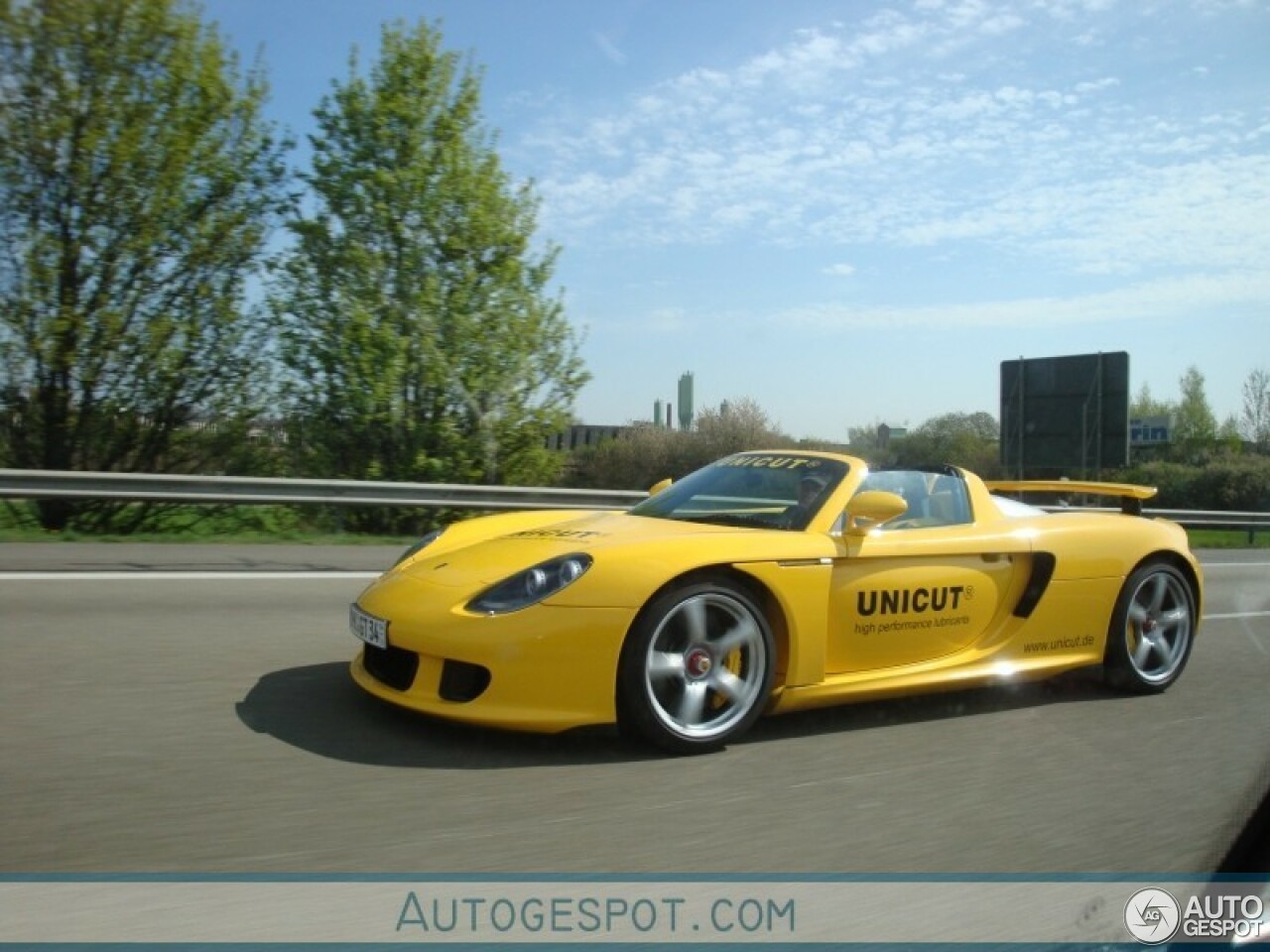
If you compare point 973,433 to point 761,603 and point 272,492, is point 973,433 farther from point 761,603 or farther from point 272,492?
point 761,603

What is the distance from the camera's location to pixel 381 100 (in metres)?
16.0

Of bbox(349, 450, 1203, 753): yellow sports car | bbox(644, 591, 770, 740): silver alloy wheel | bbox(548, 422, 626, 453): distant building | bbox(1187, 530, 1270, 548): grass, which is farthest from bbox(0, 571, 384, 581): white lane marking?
bbox(1187, 530, 1270, 548): grass

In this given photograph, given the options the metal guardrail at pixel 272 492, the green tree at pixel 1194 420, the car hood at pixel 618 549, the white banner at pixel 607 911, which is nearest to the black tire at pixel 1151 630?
the car hood at pixel 618 549

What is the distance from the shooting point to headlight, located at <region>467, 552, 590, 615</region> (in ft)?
13.8

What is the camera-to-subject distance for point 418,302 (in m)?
15.6

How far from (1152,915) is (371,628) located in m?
2.87

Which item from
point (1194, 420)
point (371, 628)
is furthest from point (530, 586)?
point (1194, 420)

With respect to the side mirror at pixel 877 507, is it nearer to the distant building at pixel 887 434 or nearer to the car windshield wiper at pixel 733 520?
the car windshield wiper at pixel 733 520

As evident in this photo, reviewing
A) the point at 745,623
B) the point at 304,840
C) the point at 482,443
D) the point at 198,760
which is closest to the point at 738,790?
the point at 745,623

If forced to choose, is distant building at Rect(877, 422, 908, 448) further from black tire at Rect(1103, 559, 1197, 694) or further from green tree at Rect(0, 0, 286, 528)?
green tree at Rect(0, 0, 286, 528)

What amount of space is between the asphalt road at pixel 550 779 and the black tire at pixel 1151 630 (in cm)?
13

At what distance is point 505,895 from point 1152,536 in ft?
14.3

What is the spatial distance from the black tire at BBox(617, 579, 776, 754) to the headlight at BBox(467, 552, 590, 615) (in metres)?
0.31

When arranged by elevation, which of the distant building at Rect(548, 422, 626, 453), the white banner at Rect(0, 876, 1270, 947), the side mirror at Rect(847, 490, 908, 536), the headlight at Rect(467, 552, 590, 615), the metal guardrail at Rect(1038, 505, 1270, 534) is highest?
the distant building at Rect(548, 422, 626, 453)
